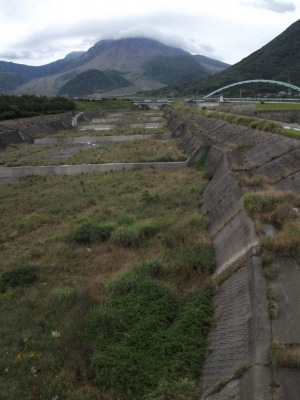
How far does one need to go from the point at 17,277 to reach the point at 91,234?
3.50m

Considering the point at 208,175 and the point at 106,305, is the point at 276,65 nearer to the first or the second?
the point at 208,175

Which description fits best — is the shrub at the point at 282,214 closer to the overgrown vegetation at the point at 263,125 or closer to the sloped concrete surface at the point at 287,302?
the sloped concrete surface at the point at 287,302

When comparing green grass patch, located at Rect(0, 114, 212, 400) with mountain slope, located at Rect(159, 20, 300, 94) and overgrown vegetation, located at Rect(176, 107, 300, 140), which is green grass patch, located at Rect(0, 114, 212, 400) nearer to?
overgrown vegetation, located at Rect(176, 107, 300, 140)

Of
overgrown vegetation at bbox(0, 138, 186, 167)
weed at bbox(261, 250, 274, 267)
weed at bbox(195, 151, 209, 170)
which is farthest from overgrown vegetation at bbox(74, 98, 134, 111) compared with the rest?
weed at bbox(261, 250, 274, 267)

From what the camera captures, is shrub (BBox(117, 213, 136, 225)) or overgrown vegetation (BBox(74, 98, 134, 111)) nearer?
shrub (BBox(117, 213, 136, 225))

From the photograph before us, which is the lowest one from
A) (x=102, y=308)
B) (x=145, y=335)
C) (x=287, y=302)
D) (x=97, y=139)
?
(x=145, y=335)

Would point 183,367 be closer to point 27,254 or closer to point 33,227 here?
point 27,254

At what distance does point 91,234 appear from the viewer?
14.6 meters

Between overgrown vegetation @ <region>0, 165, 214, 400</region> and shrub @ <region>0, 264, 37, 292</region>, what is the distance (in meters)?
0.05

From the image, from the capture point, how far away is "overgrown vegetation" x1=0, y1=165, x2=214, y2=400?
7266 millimetres

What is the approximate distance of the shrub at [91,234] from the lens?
14.5 metres

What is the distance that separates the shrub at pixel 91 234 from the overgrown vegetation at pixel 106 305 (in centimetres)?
5

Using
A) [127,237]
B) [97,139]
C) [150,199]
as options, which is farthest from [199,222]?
[97,139]

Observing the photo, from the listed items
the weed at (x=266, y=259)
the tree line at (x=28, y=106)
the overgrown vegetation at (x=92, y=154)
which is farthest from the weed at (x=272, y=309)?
the tree line at (x=28, y=106)
